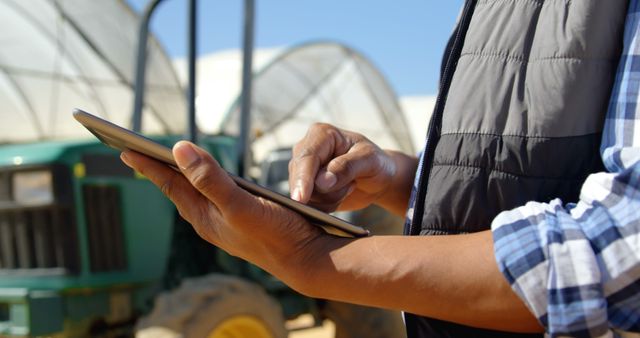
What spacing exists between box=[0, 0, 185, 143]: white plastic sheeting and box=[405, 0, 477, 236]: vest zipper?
484cm

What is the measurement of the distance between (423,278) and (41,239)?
3.12 meters

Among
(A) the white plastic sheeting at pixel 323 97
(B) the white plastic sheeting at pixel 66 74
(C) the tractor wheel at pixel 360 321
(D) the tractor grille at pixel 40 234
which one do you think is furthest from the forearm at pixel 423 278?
(A) the white plastic sheeting at pixel 323 97

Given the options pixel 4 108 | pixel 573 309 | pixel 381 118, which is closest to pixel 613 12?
pixel 573 309

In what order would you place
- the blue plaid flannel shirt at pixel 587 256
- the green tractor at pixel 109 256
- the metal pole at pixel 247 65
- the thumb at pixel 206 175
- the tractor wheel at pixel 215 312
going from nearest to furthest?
the blue plaid flannel shirt at pixel 587 256 → the thumb at pixel 206 175 → the tractor wheel at pixel 215 312 → the green tractor at pixel 109 256 → the metal pole at pixel 247 65

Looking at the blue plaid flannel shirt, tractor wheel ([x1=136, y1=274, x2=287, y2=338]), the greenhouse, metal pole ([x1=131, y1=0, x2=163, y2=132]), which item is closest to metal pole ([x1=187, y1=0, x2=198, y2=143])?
metal pole ([x1=131, y1=0, x2=163, y2=132])

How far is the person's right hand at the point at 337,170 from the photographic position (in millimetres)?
1487

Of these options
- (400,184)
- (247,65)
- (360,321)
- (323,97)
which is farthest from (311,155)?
(323,97)

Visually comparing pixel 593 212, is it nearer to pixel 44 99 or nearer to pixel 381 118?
pixel 44 99

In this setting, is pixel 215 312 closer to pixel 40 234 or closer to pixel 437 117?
pixel 40 234

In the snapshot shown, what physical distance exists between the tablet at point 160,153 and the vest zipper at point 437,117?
0.40ft

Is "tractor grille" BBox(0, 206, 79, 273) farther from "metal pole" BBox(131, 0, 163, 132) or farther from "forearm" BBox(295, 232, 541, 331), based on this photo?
"forearm" BBox(295, 232, 541, 331)

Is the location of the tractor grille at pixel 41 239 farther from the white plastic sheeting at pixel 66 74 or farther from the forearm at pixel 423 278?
the forearm at pixel 423 278

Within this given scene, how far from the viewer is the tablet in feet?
3.60

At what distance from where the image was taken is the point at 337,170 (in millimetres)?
1551
